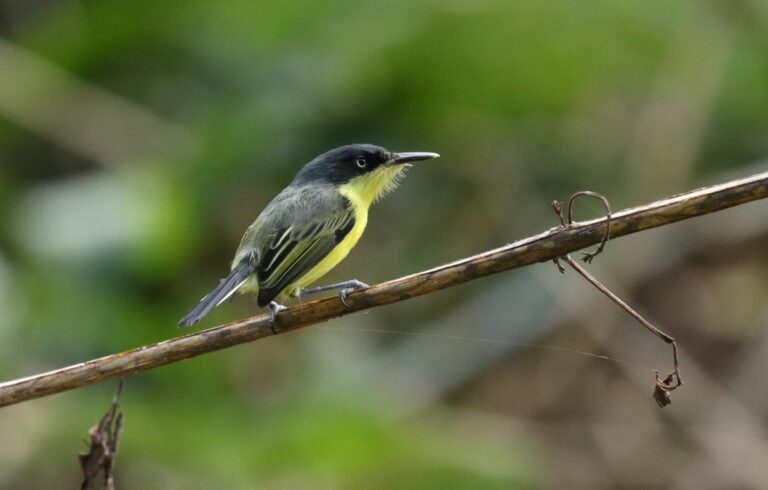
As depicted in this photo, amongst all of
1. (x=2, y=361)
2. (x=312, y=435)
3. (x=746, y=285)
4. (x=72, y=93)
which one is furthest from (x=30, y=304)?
(x=746, y=285)

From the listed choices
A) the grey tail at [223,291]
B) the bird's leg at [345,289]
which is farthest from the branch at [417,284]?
the grey tail at [223,291]

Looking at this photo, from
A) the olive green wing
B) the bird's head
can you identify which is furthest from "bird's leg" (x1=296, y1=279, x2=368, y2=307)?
the bird's head

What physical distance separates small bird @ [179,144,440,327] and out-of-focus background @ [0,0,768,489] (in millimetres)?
1033

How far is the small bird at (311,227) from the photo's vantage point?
13.8 ft

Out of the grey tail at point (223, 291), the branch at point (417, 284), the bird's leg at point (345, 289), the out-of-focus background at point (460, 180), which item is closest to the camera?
the branch at point (417, 284)

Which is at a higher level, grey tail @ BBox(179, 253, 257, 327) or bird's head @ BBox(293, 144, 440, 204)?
bird's head @ BBox(293, 144, 440, 204)

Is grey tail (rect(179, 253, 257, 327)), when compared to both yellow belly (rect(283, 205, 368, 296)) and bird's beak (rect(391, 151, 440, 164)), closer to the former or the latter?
yellow belly (rect(283, 205, 368, 296))

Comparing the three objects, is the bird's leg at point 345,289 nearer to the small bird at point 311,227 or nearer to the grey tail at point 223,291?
the small bird at point 311,227

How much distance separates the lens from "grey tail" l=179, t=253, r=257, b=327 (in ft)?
12.4

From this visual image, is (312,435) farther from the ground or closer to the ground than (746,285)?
closer to the ground

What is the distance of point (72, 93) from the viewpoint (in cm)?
667

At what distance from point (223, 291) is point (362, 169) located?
1042mm

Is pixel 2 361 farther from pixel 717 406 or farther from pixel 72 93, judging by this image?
pixel 717 406

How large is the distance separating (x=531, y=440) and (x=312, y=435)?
240 cm
